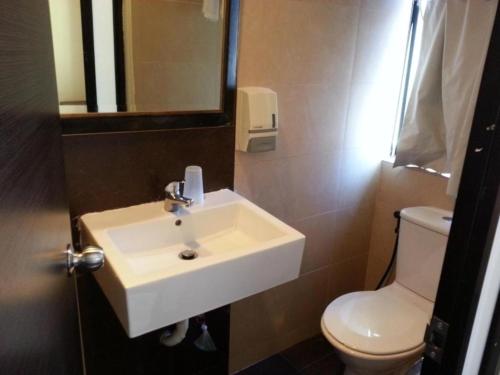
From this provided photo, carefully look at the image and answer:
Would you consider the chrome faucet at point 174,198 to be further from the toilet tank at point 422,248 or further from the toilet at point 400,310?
the toilet tank at point 422,248

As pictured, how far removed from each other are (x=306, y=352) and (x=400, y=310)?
2.08 ft

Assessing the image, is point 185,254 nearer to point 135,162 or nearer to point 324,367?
point 135,162

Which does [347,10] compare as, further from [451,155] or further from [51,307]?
[51,307]

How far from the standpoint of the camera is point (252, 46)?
4.83ft

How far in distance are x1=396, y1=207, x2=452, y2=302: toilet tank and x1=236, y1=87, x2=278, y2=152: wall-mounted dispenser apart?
76 centimetres

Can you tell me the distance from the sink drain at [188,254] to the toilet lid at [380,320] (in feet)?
2.07

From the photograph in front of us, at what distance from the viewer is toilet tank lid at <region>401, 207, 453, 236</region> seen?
1659 mm

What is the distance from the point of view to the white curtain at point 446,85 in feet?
4.87

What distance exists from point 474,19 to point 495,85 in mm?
1256

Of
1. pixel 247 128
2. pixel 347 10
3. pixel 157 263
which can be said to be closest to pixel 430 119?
pixel 347 10

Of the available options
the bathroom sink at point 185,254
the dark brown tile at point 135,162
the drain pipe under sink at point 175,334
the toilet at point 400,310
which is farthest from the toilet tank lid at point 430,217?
the drain pipe under sink at point 175,334

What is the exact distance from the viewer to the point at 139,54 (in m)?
1.31

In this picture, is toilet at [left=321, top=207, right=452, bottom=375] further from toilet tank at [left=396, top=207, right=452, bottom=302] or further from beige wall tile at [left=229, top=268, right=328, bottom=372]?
beige wall tile at [left=229, top=268, right=328, bottom=372]

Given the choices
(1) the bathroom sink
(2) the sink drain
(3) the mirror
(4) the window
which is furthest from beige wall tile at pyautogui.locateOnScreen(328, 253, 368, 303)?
(3) the mirror
